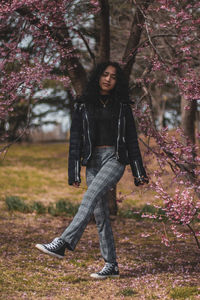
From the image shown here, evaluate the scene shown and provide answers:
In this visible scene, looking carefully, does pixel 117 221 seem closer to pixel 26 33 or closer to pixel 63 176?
pixel 26 33

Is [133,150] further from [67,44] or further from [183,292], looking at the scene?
[67,44]

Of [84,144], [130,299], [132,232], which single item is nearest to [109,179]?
[84,144]

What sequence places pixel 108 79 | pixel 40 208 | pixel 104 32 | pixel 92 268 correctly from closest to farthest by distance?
1. pixel 108 79
2. pixel 92 268
3. pixel 104 32
4. pixel 40 208

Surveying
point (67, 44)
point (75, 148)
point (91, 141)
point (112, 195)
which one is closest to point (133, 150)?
point (91, 141)

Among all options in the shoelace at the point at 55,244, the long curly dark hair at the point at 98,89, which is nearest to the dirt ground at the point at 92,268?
the shoelace at the point at 55,244

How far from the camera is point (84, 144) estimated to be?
392 cm

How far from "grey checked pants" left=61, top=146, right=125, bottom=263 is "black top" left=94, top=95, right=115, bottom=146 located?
76 millimetres

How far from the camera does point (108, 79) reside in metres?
3.96

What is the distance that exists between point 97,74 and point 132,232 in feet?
11.2

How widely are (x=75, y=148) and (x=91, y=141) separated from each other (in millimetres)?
182

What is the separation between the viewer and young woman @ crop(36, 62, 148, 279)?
378 cm

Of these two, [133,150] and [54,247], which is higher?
[133,150]

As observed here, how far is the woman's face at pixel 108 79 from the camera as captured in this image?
3973 mm

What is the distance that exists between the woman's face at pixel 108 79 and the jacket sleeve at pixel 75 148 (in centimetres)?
31
